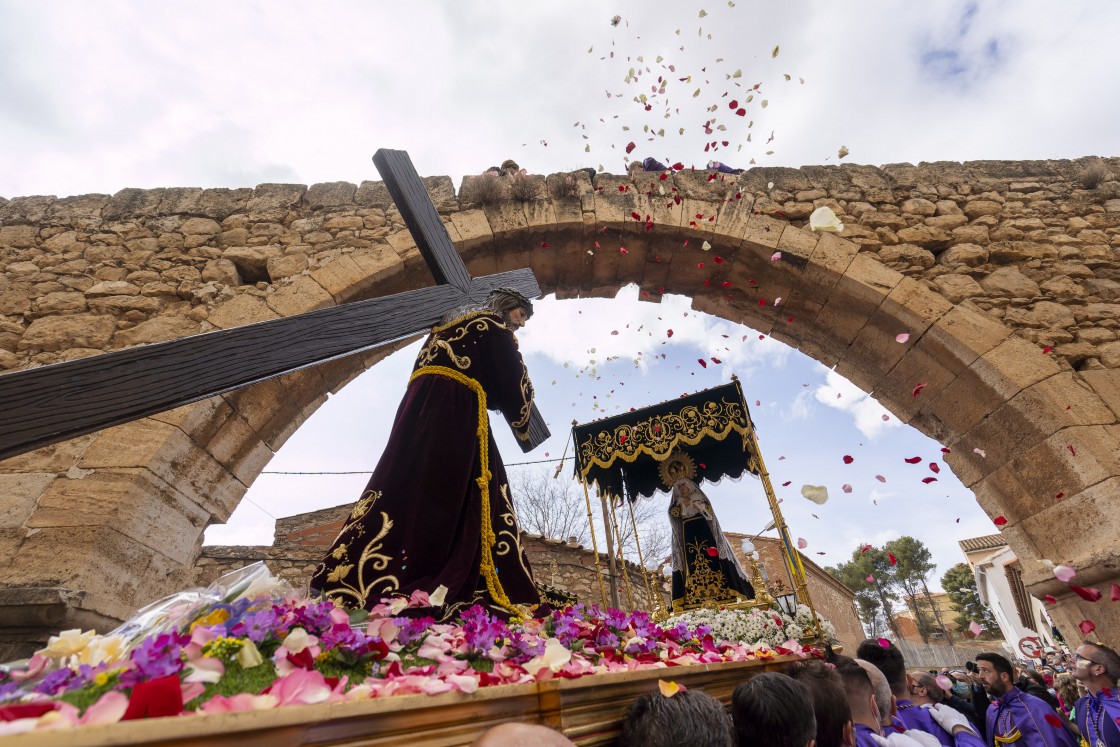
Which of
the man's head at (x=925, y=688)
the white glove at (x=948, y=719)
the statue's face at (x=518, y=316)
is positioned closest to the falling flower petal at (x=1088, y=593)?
the white glove at (x=948, y=719)

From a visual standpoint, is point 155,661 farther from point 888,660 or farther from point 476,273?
point 476,273

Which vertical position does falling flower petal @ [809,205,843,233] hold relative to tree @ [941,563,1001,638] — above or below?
above

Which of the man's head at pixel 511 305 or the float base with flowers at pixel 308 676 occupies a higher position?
the man's head at pixel 511 305

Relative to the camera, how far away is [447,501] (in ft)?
6.43

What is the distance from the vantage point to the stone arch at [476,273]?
114 inches

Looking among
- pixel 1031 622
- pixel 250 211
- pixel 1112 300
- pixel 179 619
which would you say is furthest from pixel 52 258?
pixel 1031 622

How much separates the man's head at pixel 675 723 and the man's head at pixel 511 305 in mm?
1999

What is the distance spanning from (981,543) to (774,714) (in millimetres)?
27877

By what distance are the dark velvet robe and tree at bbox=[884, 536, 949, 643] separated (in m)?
37.6

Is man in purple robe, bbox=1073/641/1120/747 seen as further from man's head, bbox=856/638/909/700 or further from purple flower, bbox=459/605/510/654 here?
purple flower, bbox=459/605/510/654

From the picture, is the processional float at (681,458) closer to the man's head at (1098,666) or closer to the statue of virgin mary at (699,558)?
the statue of virgin mary at (699,558)

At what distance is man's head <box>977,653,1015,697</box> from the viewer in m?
3.59

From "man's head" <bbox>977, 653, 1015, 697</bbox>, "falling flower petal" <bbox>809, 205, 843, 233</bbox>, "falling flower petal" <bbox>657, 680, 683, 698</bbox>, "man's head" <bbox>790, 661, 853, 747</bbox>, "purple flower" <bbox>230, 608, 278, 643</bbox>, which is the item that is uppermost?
"falling flower petal" <bbox>809, 205, 843, 233</bbox>

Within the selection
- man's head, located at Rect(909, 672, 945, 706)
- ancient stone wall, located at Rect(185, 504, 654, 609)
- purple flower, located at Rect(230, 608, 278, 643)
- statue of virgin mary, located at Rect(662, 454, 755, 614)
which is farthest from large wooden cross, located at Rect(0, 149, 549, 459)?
ancient stone wall, located at Rect(185, 504, 654, 609)
